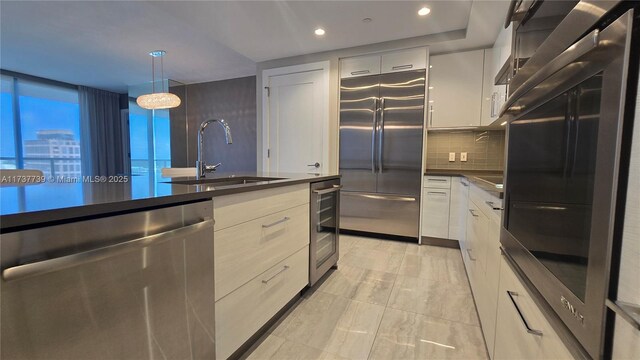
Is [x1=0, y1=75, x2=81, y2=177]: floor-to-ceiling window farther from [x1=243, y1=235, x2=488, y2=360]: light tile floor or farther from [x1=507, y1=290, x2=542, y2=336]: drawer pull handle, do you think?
[x1=507, y1=290, x2=542, y2=336]: drawer pull handle

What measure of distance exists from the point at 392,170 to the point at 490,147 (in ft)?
4.10

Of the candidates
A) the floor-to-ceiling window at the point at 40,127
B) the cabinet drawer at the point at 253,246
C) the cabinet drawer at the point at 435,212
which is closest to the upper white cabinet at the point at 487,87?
the cabinet drawer at the point at 435,212

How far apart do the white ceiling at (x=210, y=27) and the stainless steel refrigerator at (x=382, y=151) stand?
1.83 feet

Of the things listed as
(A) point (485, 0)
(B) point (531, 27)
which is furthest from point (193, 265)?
(A) point (485, 0)

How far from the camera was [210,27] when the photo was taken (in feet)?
9.46

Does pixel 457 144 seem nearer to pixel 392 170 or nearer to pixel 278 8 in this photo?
pixel 392 170

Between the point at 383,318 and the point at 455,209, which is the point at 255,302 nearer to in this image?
the point at 383,318

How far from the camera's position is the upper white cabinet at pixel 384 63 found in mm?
3049

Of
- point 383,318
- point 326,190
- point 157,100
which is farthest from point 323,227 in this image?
point 157,100

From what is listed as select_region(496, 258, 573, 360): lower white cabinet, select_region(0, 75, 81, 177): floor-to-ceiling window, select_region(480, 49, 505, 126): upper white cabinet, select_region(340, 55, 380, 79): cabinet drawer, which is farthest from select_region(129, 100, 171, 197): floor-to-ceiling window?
select_region(496, 258, 573, 360): lower white cabinet

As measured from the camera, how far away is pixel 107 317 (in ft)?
2.29

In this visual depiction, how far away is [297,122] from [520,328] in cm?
332

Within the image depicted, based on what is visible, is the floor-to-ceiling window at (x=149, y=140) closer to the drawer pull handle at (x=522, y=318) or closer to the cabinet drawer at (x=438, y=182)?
the cabinet drawer at (x=438, y=182)

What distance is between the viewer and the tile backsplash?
3213 millimetres
